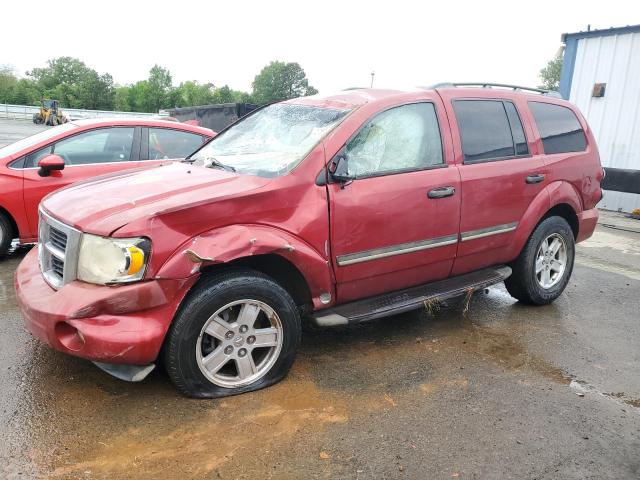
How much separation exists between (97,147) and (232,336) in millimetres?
3878

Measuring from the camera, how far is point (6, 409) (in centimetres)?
300

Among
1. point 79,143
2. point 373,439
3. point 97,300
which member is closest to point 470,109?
point 373,439

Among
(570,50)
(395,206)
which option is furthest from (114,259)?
(570,50)

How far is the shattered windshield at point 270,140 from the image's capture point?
358 cm

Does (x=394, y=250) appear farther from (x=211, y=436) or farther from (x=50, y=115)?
(x=50, y=115)

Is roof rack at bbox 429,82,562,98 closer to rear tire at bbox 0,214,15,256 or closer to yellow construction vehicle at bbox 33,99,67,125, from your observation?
rear tire at bbox 0,214,15,256

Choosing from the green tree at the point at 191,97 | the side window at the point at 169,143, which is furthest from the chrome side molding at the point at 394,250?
the green tree at the point at 191,97

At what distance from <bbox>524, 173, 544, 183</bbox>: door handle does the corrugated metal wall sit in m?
7.34

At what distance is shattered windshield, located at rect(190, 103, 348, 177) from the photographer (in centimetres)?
358

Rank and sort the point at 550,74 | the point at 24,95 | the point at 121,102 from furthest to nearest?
the point at 550,74
the point at 121,102
the point at 24,95

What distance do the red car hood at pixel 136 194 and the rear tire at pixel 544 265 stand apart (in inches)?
104

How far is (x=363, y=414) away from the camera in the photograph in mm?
3098

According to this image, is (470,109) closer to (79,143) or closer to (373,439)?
(373,439)

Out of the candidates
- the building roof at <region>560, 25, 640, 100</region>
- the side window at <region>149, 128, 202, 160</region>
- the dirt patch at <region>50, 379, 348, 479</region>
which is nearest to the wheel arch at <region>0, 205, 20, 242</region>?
the side window at <region>149, 128, 202, 160</region>
